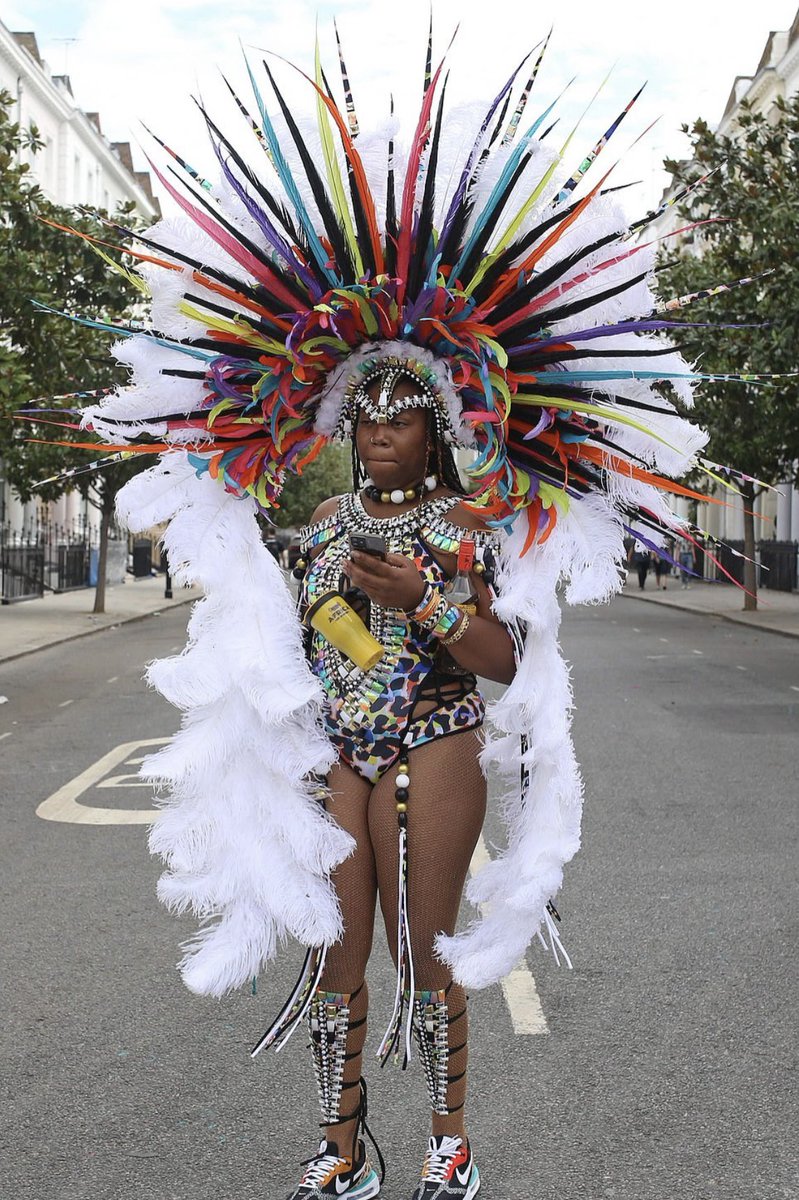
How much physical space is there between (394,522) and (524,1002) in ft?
7.28

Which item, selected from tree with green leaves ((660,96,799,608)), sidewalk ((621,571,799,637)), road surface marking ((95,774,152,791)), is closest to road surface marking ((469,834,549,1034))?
road surface marking ((95,774,152,791))

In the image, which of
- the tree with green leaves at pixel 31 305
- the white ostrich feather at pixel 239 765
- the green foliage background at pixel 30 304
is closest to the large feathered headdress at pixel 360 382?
the white ostrich feather at pixel 239 765

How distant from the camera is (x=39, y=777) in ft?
29.1

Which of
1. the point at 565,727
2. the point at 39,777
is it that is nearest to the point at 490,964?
the point at 565,727

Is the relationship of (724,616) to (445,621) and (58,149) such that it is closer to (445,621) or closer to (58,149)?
(445,621)

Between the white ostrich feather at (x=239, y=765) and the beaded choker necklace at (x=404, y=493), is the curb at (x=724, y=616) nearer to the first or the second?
the beaded choker necklace at (x=404, y=493)

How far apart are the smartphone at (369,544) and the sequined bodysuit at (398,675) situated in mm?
197

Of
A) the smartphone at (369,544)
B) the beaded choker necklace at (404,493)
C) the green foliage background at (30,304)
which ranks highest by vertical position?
the green foliage background at (30,304)

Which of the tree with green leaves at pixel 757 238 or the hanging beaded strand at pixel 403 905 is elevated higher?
the tree with green leaves at pixel 757 238

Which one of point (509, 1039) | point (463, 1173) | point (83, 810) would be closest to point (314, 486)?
point (83, 810)

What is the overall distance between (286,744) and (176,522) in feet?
1.92

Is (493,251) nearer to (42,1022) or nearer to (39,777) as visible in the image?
(42,1022)

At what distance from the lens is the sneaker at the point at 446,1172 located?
300 centimetres

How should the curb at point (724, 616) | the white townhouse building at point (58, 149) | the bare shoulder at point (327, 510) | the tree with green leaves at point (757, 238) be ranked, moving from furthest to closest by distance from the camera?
1. the white townhouse building at point (58, 149)
2. the curb at point (724, 616)
3. the tree with green leaves at point (757, 238)
4. the bare shoulder at point (327, 510)
